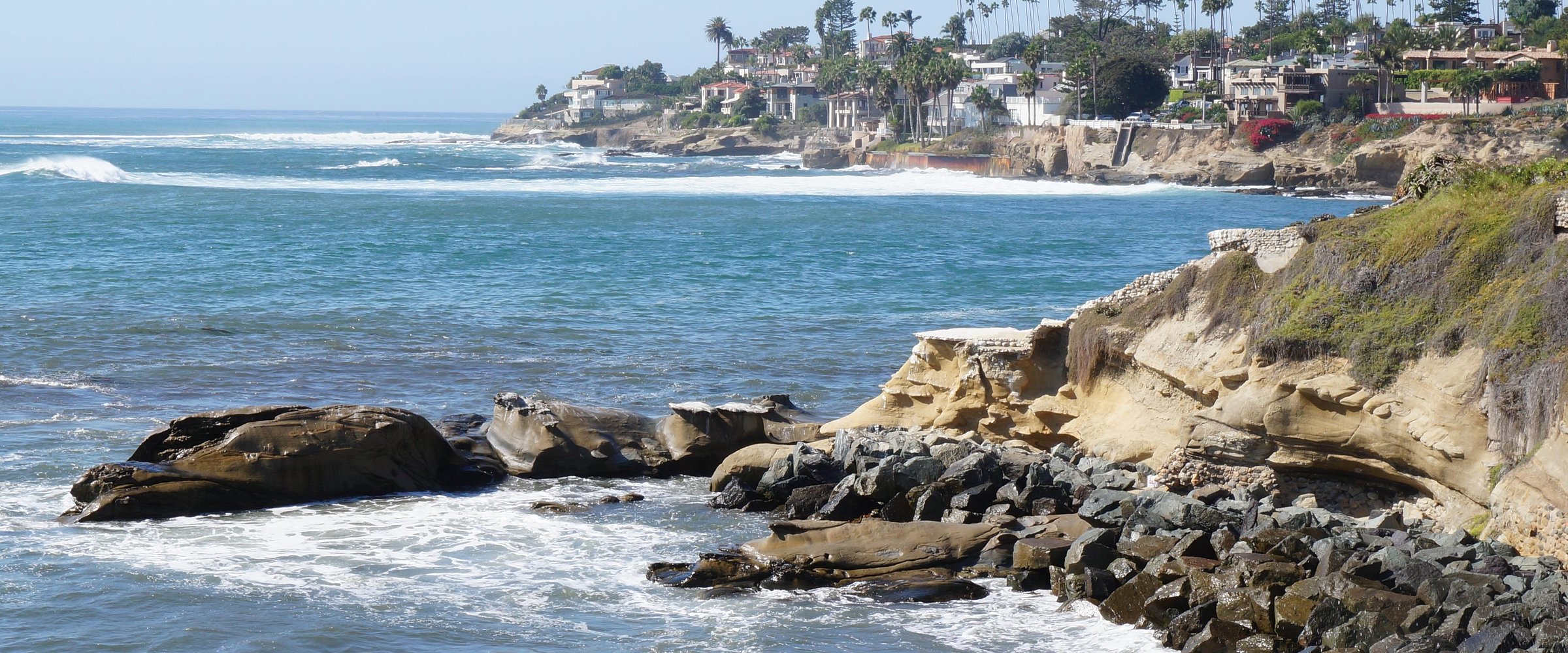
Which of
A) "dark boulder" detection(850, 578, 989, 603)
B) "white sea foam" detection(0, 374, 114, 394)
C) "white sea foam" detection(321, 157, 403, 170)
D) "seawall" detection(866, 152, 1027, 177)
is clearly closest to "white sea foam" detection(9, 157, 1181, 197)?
"seawall" detection(866, 152, 1027, 177)

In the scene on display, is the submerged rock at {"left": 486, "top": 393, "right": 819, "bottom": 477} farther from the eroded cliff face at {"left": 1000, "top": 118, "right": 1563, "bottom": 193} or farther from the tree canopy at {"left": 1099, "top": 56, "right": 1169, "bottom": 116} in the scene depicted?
the tree canopy at {"left": 1099, "top": 56, "right": 1169, "bottom": 116}

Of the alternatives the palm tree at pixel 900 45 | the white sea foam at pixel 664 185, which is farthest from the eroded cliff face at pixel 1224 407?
the palm tree at pixel 900 45

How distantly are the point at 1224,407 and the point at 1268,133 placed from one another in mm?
78751

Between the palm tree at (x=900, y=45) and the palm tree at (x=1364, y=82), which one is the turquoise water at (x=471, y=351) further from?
the palm tree at (x=900, y=45)

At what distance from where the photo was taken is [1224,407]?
16578 millimetres

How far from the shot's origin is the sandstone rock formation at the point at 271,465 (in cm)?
1695

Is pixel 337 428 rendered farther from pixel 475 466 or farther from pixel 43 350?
pixel 43 350

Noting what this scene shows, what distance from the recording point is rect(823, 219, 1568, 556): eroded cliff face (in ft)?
47.3

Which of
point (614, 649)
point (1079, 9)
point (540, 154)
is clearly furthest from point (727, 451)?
point (1079, 9)

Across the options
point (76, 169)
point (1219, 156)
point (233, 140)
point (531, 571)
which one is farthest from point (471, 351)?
point (233, 140)

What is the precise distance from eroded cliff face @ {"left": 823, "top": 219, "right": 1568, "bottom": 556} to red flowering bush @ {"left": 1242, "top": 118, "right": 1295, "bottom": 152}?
246 feet

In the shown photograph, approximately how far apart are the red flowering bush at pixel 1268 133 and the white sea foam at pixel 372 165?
62.3 m

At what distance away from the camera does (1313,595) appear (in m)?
12.4

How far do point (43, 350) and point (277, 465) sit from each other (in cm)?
1254
